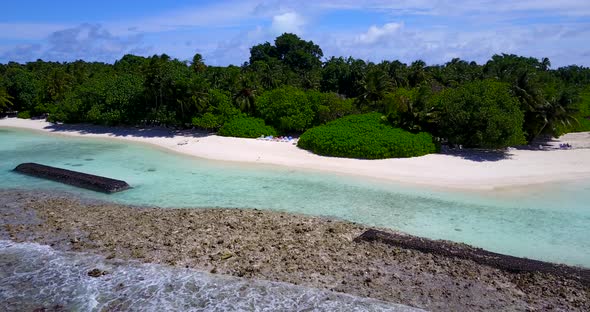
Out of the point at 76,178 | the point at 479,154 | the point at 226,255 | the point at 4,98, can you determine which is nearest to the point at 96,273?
the point at 226,255

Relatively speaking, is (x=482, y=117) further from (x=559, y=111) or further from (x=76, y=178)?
(x=76, y=178)

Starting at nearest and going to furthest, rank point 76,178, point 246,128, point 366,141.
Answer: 1. point 76,178
2. point 366,141
3. point 246,128

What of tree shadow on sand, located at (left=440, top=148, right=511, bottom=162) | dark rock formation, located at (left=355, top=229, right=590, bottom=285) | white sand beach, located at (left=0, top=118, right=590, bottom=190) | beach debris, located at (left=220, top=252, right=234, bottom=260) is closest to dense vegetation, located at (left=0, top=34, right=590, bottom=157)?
tree shadow on sand, located at (left=440, top=148, right=511, bottom=162)

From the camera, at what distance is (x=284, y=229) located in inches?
723

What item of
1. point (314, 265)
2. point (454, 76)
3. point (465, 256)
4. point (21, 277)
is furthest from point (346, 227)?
point (454, 76)

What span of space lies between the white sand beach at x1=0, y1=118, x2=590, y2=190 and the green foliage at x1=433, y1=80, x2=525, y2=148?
1375 millimetres

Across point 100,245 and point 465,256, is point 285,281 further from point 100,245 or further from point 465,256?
point 100,245

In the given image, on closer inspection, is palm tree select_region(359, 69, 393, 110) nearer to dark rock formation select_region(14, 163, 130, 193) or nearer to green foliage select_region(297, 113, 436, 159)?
green foliage select_region(297, 113, 436, 159)

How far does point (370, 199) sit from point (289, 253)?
8322 millimetres

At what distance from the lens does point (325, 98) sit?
38.9m

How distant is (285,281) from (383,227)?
6.27 m

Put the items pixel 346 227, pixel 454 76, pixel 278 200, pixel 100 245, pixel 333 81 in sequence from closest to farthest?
pixel 100 245 → pixel 346 227 → pixel 278 200 → pixel 454 76 → pixel 333 81

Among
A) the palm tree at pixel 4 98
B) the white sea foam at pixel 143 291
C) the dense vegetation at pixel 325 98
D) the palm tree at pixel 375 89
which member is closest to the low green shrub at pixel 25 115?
the dense vegetation at pixel 325 98

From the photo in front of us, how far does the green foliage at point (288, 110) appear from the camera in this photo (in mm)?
38344
